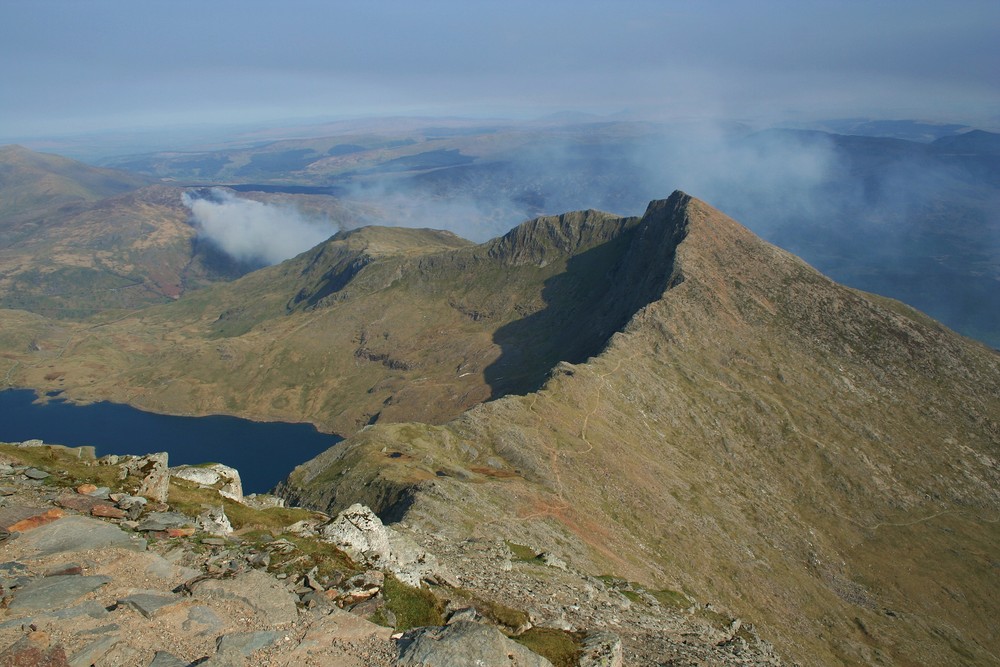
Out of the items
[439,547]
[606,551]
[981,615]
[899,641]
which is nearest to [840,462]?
[981,615]

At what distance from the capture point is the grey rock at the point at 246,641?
80.0 feet

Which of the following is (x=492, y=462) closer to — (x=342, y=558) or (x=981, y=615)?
(x=342, y=558)

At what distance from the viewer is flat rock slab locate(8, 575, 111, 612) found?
2384 cm

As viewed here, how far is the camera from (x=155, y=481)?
130 feet

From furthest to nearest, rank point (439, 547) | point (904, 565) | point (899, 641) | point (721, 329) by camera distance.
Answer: point (721, 329) → point (904, 565) → point (899, 641) → point (439, 547)

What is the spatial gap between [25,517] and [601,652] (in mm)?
32134

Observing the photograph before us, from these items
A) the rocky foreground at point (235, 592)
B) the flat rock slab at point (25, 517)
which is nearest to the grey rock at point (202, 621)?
the rocky foreground at point (235, 592)

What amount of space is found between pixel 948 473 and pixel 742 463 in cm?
5511

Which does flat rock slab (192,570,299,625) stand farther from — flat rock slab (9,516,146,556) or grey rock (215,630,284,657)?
flat rock slab (9,516,146,556)

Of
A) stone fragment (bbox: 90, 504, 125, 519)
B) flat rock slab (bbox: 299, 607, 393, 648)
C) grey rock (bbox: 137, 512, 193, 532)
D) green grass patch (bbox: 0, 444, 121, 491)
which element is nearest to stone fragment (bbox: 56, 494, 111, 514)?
stone fragment (bbox: 90, 504, 125, 519)

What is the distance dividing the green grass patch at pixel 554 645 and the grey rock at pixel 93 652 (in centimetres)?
1885

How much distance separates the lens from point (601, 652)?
105ft

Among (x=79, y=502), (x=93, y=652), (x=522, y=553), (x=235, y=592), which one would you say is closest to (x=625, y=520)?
(x=522, y=553)

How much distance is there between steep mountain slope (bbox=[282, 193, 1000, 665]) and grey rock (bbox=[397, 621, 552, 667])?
37.8 metres
